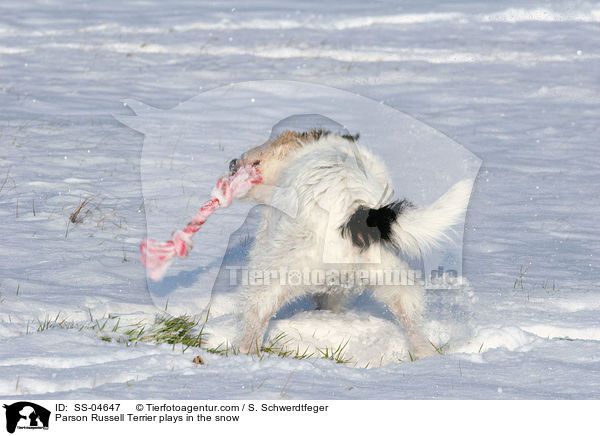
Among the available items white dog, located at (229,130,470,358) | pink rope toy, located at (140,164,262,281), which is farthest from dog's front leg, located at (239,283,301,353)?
pink rope toy, located at (140,164,262,281)

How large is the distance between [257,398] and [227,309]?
165 cm

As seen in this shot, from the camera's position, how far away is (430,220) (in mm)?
3410

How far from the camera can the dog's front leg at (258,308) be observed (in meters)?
3.51

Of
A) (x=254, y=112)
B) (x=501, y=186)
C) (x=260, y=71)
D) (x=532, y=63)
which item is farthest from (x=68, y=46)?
(x=501, y=186)

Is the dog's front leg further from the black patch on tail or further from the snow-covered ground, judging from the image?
the black patch on tail

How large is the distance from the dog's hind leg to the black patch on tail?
34 centimetres

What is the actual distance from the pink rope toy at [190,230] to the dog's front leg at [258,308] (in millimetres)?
408

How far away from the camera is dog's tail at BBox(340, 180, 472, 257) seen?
3.27 meters

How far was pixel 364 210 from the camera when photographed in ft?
10.7

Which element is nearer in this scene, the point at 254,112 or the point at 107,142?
the point at 107,142

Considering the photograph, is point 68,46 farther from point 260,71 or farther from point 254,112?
point 254,112

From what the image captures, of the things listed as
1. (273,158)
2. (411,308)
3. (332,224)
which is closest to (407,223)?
(332,224)

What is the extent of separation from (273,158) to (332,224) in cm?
60
